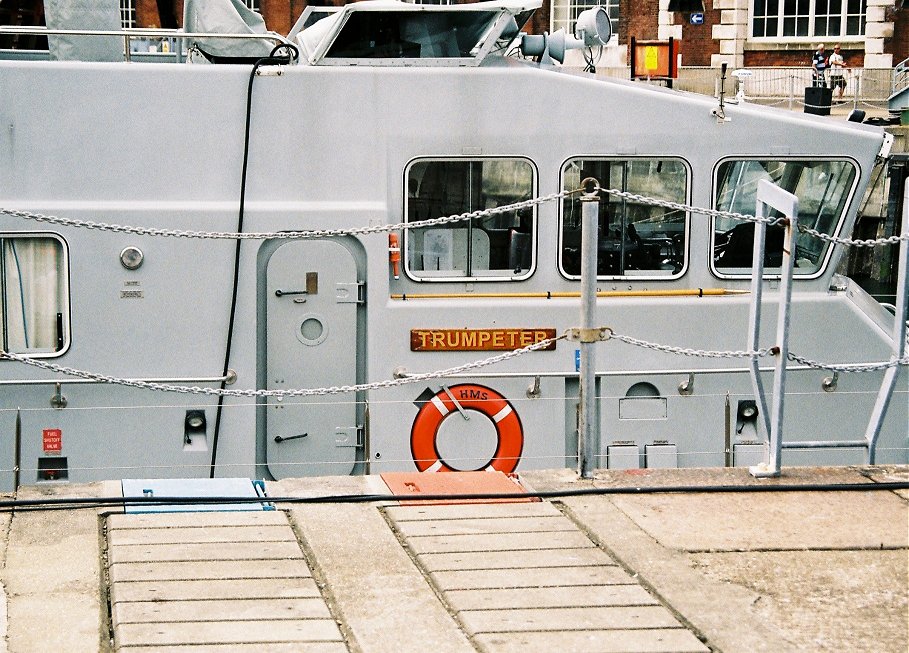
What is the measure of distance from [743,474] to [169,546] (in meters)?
2.64

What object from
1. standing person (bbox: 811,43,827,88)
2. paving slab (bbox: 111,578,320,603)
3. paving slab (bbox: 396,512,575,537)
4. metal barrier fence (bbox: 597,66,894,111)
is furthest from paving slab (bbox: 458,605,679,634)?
metal barrier fence (bbox: 597,66,894,111)

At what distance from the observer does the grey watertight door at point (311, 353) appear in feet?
26.2

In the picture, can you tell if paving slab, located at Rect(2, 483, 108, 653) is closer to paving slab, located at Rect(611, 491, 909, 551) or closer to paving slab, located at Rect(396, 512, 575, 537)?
paving slab, located at Rect(396, 512, 575, 537)

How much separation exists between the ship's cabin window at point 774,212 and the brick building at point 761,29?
68.3 ft

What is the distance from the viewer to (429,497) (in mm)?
5613

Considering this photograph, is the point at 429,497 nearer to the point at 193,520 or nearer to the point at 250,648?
the point at 193,520

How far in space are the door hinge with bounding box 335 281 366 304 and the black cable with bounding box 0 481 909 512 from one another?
2527 millimetres

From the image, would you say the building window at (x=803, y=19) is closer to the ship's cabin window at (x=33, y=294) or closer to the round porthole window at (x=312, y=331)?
the round porthole window at (x=312, y=331)

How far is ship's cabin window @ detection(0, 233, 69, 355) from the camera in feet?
25.7

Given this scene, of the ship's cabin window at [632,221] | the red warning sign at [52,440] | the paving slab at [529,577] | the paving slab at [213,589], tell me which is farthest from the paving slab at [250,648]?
the ship's cabin window at [632,221]

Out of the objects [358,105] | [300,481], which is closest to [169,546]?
[300,481]

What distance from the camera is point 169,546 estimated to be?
16.4 ft

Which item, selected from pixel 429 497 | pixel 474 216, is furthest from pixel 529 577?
pixel 474 216

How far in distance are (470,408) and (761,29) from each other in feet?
77.4
